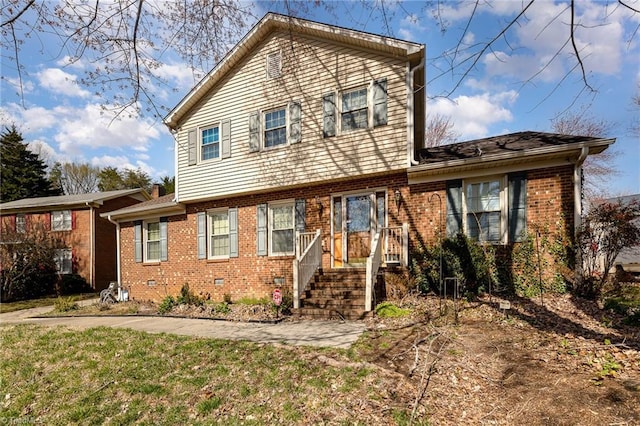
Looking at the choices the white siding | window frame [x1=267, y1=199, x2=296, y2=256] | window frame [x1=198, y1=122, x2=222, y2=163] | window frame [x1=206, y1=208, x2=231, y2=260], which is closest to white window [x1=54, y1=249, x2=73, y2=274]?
the white siding

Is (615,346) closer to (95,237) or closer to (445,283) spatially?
(445,283)

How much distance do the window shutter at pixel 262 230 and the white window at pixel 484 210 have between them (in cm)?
579

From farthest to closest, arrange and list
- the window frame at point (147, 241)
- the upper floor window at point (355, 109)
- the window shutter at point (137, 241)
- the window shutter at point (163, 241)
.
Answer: the window shutter at point (137, 241), the window frame at point (147, 241), the window shutter at point (163, 241), the upper floor window at point (355, 109)

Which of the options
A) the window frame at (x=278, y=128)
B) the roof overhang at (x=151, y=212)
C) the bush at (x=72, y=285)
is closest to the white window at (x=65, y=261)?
the bush at (x=72, y=285)

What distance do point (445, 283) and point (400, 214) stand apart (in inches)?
84.0

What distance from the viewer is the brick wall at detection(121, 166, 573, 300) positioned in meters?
7.50

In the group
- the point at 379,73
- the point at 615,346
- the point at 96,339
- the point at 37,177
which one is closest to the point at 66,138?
the point at 96,339

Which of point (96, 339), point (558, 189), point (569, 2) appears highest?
point (569, 2)

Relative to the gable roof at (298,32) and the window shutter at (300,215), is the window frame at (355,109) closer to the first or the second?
the gable roof at (298,32)

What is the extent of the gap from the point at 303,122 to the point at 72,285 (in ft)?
52.7

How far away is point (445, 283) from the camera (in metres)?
7.53

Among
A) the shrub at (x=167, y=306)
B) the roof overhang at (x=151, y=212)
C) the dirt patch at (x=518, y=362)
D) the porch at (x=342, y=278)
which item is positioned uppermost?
the roof overhang at (x=151, y=212)

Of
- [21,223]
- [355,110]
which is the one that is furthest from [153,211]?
[21,223]

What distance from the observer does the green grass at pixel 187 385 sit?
372 centimetres
